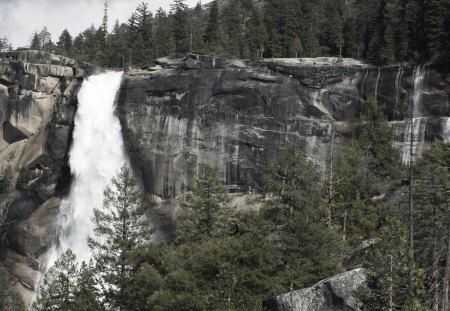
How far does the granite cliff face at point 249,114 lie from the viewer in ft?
174

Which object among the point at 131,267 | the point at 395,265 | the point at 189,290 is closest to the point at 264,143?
the point at 131,267

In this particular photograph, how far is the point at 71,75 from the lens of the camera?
6294cm

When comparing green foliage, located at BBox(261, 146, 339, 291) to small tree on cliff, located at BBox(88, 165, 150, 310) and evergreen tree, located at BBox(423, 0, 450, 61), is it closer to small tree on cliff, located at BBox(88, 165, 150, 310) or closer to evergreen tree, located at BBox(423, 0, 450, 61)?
small tree on cliff, located at BBox(88, 165, 150, 310)

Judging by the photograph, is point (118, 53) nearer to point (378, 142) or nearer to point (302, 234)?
point (378, 142)

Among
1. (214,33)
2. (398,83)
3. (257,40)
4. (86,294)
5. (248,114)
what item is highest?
(214,33)

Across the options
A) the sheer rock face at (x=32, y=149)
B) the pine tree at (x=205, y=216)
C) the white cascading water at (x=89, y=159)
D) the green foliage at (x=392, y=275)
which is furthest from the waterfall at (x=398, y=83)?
the green foliage at (x=392, y=275)

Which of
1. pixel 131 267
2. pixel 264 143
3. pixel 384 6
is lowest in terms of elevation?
pixel 131 267

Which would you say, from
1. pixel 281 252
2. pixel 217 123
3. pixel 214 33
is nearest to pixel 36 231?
pixel 217 123

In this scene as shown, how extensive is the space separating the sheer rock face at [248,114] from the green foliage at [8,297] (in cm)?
1449

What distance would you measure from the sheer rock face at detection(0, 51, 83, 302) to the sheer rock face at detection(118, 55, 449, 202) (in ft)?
27.8

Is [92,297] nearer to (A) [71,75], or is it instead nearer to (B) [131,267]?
(B) [131,267]

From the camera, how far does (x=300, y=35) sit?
68.4 m

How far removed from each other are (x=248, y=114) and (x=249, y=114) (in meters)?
0.09

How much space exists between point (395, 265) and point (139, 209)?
16.3m
